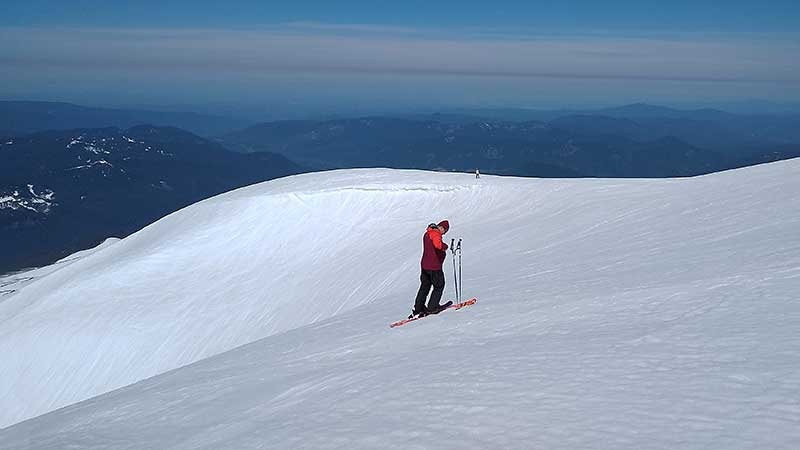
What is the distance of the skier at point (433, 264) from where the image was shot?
11484 millimetres

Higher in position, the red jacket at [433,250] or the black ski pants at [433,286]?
the red jacket at [433,250]

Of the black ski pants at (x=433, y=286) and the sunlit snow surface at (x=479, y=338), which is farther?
the black ski pants at (x=433, y=286)

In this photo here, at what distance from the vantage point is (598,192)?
82.5 feet

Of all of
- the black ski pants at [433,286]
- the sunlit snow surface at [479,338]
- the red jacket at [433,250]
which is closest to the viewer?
the sunlit snow surface at [479,338]

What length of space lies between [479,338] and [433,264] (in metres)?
2.41

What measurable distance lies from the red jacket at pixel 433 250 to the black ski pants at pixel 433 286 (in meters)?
0.14

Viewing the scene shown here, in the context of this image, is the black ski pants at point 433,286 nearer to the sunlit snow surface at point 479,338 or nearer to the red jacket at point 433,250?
the red jacket at point 433,250

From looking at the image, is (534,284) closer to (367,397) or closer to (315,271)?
(367,397)

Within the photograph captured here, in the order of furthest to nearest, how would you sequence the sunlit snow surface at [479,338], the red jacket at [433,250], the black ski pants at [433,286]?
1. the black ski pants at [433,286]
2. the red jacket at [433,250]
3. the sunlit snow surface at [479,338]

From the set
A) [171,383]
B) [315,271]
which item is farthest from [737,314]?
[315,271]

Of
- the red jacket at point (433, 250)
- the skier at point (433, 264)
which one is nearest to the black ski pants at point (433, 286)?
the skier at point (433, 264)

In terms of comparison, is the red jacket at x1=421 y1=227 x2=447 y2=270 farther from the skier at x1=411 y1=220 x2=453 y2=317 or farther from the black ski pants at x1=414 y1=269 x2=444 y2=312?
the black ski pants at x1=414 y1=269 x2=444 y2=312

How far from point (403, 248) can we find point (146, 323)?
33.9 ft

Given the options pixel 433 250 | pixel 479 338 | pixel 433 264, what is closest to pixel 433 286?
pixel 433 264
